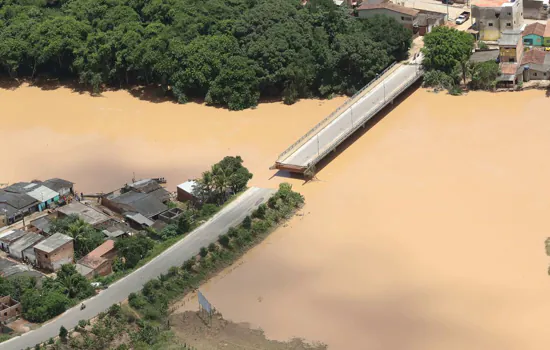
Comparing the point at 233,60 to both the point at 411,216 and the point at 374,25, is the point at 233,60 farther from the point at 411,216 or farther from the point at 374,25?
the point at 411,216

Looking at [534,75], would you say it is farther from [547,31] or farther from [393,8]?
[393,8]

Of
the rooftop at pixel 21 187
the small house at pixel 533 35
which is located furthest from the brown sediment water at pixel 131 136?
the small house at pixel 533 35

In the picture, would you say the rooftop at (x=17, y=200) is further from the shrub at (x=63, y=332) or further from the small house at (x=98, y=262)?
the shrub at (x=63, y=332)

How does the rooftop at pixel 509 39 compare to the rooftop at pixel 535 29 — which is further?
the rooftop at pixel 535 29

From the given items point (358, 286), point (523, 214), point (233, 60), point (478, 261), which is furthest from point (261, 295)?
point (233, 60)

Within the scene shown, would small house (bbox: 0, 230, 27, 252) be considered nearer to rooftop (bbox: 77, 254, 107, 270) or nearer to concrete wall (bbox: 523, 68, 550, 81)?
rooftop (bbox: 77, 254, 107, 270)

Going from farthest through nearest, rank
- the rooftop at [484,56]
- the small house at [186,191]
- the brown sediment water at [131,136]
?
the rooftop at [484,56] < the brown sediment water at [131,136] < the small house at [186,191]

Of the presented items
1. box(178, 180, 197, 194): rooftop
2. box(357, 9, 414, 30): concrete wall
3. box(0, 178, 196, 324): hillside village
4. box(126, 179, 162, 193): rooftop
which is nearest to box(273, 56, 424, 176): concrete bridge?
box(357, 9, 414, 30): concrete wall
